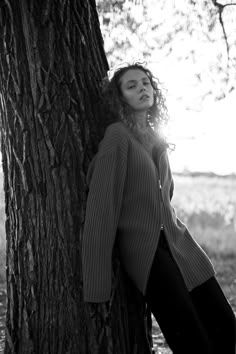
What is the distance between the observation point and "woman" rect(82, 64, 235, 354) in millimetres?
3084

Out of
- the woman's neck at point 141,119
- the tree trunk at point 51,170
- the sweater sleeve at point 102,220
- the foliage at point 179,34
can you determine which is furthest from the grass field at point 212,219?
the foliage at point 179,34

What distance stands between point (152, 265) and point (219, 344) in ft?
1.92

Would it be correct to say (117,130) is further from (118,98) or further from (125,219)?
(125,219)

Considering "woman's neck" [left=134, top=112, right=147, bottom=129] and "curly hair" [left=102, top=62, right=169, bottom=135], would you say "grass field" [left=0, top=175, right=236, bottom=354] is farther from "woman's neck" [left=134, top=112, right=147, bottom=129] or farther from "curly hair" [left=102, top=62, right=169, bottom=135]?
"curly hair" [left=102, top=62, right=169, bottom=135]

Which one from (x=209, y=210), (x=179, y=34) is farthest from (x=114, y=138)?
(x=209, y=210)

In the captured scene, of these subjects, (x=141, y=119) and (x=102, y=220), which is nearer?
(x=102, y=220)

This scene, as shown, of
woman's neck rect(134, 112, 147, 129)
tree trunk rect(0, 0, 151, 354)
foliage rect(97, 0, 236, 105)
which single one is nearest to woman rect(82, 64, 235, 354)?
woman's neck rect(134, 112, 147, 129)

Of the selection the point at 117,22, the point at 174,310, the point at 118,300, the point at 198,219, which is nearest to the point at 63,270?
the point at 118,300

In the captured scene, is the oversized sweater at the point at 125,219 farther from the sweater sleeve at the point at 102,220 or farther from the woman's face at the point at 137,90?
the woman's face at the point at 137,90

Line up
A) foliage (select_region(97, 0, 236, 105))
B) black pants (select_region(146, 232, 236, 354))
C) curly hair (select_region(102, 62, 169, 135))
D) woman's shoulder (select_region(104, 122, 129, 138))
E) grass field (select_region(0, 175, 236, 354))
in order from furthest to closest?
1. grass field (select_region(0, 175, 236, 354))
2. foliage (select_region(97, 0, 236, 105))
3. curly hair (select_region(102, 62, 169, 135))
4. woman's shoulder (select_region(104, 122, 129, 138))
5. black pants (select_region(146, 232, 236, 354))

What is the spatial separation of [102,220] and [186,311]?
2.06 feet

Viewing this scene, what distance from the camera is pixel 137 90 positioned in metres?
3.40

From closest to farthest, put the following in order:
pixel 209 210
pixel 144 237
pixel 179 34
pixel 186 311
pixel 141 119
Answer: pixel 186 311, pixel 144 237, pixel 141 119, pixel 179 34, pixel 209 210

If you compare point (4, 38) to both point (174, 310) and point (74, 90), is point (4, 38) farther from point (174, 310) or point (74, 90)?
point (174, 310)
